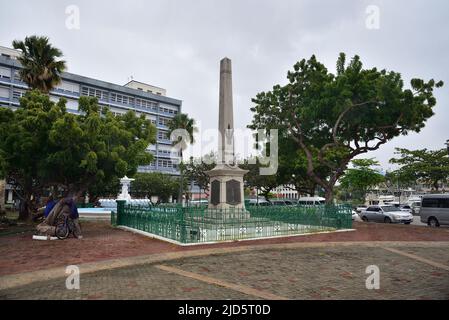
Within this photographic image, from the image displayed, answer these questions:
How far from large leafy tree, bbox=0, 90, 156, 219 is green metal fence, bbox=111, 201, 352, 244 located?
2685 mm

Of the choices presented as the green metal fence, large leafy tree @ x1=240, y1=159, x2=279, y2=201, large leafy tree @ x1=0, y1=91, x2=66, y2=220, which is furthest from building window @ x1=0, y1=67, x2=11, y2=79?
the green metal fence

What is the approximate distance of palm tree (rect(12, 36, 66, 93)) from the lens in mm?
21859

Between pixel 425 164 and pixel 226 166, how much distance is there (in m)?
33.9

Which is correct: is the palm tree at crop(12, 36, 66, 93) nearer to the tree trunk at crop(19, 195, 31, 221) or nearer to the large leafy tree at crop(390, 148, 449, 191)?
the tree trunk at crop(19, 195, 31, 221)

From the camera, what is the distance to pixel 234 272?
7996 mm

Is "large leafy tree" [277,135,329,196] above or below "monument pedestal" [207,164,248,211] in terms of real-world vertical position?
above

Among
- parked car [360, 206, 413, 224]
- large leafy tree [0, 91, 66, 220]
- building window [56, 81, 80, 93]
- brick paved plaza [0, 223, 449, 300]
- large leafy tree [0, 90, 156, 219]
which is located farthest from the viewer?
building window [56, 81, 80, 93]

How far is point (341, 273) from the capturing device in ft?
26.2

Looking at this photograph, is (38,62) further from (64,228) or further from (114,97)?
(114,97)

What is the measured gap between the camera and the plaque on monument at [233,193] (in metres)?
16.2
